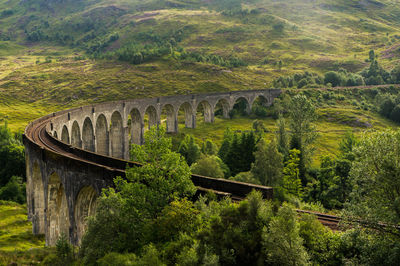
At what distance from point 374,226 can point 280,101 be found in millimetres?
114767

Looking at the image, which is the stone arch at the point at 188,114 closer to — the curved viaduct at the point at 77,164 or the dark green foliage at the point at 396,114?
the curved viaduct at the point at 77,164

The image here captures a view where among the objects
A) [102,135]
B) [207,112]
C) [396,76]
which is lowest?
[207,112]

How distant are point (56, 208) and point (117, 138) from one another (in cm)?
4583

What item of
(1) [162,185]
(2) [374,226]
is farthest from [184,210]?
(2) [374,226]

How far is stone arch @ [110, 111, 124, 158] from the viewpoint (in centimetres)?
8588

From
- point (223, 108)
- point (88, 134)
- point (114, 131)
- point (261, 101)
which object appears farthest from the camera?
point (261, 101)

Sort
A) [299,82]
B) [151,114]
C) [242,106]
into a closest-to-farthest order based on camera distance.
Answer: [151,114]
[242,106]
[299,82]

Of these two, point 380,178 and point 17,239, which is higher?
point 380,178

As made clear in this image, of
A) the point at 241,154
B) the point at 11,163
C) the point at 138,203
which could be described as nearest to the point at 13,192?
the point at 11,163

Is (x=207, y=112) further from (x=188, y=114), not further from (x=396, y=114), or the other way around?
(x=396, y=114)

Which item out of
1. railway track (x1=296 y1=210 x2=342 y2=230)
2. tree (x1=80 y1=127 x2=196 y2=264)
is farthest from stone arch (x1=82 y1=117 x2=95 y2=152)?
railway track (x1=296 y1=210 x2=342 y2=230)

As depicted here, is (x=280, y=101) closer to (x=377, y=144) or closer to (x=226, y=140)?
(x=226, y=140)

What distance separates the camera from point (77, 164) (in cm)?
3356

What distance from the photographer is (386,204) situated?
68.0 ft
